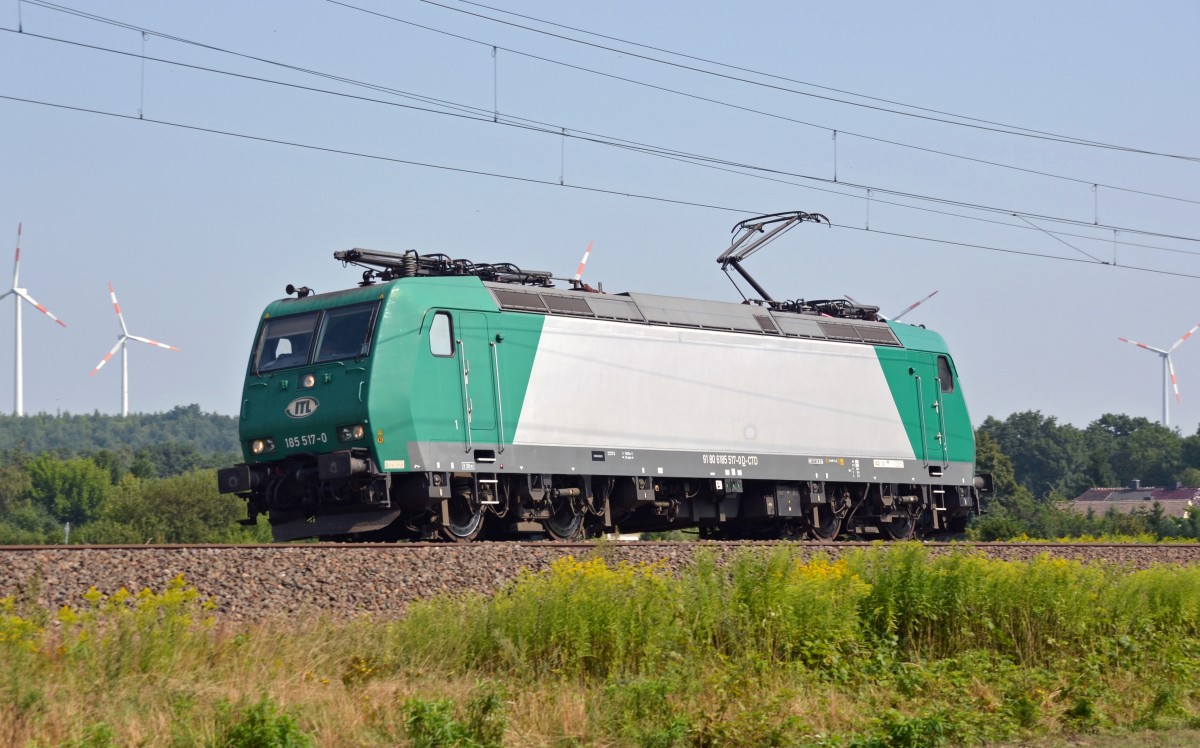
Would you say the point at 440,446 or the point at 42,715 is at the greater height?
the point at 440,446

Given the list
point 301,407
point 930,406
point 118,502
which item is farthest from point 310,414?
point 118,502

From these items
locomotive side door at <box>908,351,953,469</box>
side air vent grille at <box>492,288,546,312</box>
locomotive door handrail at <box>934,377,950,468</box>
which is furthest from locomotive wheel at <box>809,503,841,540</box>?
side air vent grille at <box>492,288,546,312</box>

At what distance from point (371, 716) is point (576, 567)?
456cm

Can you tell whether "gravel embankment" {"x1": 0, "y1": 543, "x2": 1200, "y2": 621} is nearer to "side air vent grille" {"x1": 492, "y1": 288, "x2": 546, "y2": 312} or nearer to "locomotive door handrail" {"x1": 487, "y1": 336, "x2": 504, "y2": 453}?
"locomotive door handrail" {"x1": 487, "y1": 336, "x2": 504, "y2": 453}

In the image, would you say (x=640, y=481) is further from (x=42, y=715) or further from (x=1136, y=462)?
(x=1136, y=462)

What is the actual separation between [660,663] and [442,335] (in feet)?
29.8

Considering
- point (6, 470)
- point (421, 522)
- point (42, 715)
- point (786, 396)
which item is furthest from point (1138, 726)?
point (6, 470)

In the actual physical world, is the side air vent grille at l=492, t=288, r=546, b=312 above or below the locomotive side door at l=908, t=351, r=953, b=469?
above

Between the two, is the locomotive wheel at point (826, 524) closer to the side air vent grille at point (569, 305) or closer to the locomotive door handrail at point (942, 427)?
the locomotive door handrail at point (942, 427)

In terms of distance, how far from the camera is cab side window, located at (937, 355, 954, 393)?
31688 mm

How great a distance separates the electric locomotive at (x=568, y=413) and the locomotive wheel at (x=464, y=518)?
4 cm

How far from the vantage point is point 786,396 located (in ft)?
91.3

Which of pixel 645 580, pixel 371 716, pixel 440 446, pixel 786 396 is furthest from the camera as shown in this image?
pixel 786 396

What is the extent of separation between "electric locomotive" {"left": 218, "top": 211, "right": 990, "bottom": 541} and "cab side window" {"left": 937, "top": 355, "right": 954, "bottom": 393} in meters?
0.72
